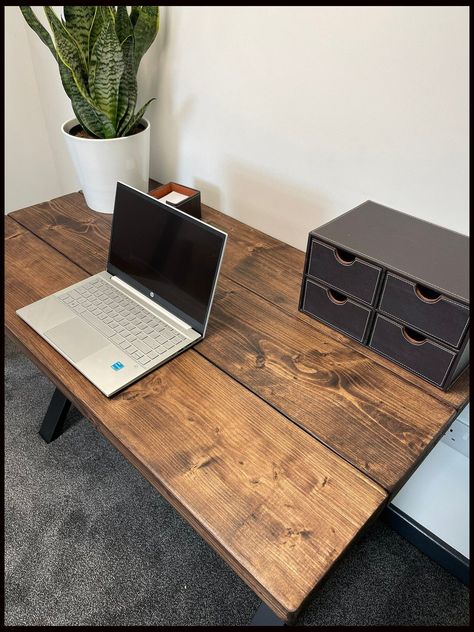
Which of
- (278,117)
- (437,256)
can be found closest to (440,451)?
(437,256)

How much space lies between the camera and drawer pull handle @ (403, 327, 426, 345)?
0.83m

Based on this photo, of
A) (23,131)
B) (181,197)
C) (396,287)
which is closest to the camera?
(396,287)

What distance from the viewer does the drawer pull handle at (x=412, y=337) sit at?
32.8 inches

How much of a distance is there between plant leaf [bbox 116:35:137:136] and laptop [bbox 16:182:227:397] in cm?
28

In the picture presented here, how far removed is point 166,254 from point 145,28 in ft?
1.92

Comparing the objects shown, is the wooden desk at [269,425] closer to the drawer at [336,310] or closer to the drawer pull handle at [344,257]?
the drawer at [336,310]

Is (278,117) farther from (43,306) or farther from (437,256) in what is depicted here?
(43,306)

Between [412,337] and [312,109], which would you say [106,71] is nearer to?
[312,109]

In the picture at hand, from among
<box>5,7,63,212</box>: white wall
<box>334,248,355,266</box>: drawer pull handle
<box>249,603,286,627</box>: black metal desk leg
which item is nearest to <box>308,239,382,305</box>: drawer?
<box>334,248,355,266</box>: drawer pull handle

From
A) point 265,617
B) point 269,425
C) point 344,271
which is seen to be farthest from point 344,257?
point 265,617

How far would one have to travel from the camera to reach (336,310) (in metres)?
0.93

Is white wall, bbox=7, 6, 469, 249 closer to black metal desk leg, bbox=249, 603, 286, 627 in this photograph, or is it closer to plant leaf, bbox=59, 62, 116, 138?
plant leaf, bbox=59, 62, 116, 138

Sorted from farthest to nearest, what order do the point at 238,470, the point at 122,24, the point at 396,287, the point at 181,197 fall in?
1. the point at 181,197
2. the point at 122,24
3. the point at 396,287
4. the point at 238,470

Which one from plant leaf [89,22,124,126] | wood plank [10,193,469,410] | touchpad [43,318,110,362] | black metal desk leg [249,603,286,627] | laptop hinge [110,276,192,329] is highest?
plant leaf [89,22,124,126]
